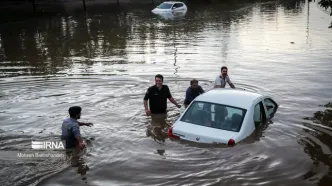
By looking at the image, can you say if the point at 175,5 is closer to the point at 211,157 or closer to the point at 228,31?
the point at 228,31

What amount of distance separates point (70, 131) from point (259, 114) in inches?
188

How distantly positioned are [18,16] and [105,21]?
10.2 m

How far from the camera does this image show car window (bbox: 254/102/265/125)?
33.7 ft

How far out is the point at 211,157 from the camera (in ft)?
30.3

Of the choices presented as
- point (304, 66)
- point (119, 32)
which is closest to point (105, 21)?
point (119, 32)

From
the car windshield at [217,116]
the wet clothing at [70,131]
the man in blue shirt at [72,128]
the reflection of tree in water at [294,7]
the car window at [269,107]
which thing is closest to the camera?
the man in blue shirt at [72,128]

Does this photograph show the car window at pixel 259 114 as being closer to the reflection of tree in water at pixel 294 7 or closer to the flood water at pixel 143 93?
the flood water at pixel 143 93

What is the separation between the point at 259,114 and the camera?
10.6 meters

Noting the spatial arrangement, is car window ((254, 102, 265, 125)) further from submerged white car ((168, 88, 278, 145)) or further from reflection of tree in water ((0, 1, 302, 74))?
reflection of tree in water ((0, 1, 302, 74))

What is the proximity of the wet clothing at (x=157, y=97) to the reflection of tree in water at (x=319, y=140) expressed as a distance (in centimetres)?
389

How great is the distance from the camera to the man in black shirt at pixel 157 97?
11719mm

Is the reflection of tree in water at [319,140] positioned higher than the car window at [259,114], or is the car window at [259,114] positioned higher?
the car window at [259,114]

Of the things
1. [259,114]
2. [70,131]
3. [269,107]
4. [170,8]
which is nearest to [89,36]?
[170,8]

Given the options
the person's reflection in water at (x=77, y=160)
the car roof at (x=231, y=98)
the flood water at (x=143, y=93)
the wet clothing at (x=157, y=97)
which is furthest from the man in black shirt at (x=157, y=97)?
the person's reflection in water at (x=77, y=160)
